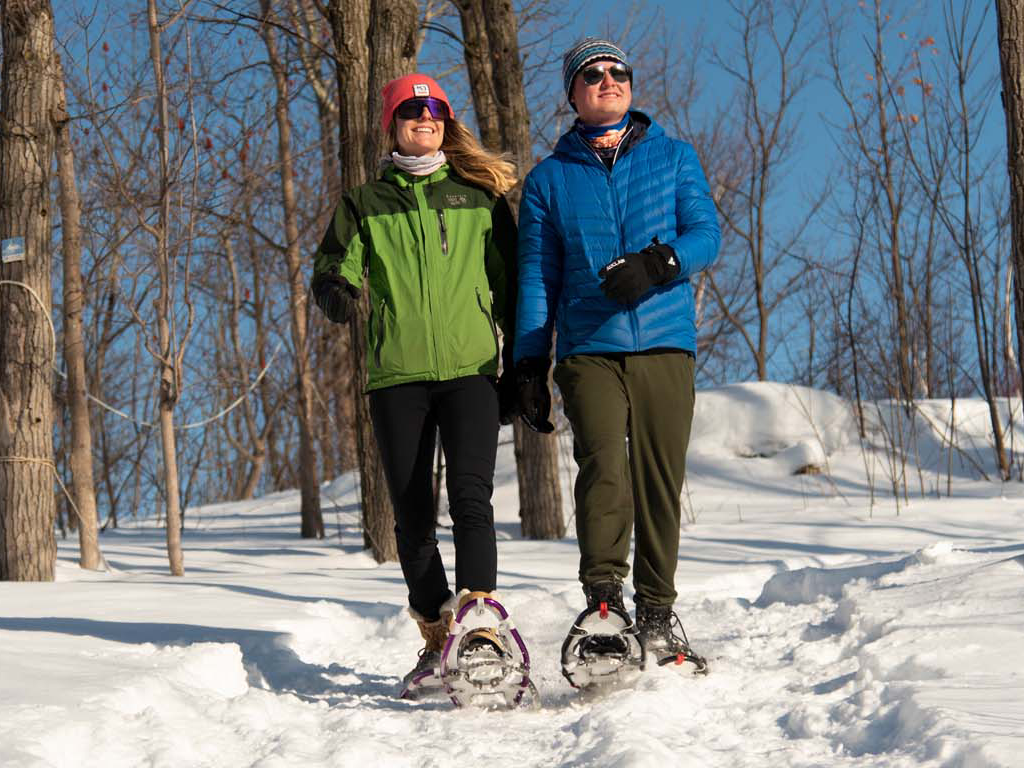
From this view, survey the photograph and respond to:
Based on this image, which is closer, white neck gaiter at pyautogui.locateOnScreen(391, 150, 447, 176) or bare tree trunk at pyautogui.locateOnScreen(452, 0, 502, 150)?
white neck gaiter at pyautogui.locateOnScreen(391, 150, 447, 176)

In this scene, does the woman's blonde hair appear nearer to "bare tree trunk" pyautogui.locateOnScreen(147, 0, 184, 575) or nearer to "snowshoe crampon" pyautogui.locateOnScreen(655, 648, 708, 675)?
"snowshoe crampon" pyautogui.locateOnScreen(655, 648, 708, 675)

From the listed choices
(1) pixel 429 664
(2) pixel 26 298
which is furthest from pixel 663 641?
(2) pixel 26 298

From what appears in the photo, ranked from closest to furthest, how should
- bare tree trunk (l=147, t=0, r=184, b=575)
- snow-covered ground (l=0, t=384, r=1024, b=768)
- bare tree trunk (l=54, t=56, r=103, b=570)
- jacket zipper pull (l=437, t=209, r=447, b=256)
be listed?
snow-covered ground (l=0, t=384, r=1024, b=768)
jacket zipper pull (l=437, t=209, r=447, b=256)
bare tree trunk (l=147, t=0, r=184, b=575)
bare tree trunk (l=54, t=56, r=103, b=570)

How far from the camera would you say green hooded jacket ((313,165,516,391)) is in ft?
10.8

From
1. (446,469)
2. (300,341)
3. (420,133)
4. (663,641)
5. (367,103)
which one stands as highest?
(367,103)

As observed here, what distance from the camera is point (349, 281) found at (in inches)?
131

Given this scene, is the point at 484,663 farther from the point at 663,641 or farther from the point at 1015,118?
the point at 1015,118

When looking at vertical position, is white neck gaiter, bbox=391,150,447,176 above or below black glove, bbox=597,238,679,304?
above

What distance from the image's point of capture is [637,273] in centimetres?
312

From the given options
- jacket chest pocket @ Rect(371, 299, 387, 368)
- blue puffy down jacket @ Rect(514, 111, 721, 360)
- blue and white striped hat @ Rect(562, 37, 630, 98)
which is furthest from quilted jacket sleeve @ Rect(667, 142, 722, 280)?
jacket chest pocket @ Rect(371, 299, 387, 368)

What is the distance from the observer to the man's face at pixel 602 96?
339 cm

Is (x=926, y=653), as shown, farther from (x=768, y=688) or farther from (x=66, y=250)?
(x=66, y=250)

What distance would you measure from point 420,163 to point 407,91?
0.23 metres

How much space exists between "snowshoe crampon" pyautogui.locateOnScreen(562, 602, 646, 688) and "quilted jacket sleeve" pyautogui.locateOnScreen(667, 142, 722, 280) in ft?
3.41
